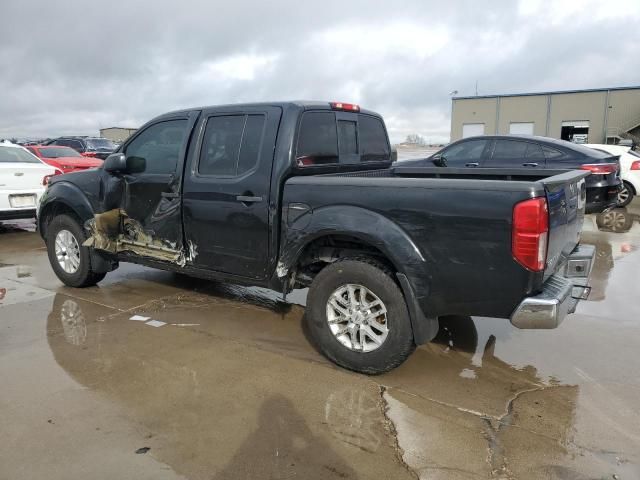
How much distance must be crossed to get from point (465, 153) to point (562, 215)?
Answer: 6.00m

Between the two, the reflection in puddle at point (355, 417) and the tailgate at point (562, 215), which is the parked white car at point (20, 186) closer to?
the reflection in puddle at point (355, 417)

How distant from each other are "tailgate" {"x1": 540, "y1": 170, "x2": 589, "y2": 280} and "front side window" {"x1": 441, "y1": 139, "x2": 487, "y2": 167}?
16.8ft

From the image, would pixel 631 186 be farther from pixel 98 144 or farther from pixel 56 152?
pixel 98 144

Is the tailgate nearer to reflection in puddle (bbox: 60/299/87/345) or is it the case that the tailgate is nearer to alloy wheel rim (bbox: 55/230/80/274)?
reflection in puddle (bbox: 60/299/87/345)

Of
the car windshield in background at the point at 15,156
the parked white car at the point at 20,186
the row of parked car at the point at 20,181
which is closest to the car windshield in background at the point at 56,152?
the car windshield in background at the point at 15,156

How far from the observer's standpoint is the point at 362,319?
3533 mm

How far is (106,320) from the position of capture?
473 centimetres

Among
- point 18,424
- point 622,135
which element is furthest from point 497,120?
point 18,424

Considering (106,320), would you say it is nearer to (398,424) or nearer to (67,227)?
(67,227)

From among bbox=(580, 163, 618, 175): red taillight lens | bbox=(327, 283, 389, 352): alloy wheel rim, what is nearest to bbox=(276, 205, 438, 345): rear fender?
bbox=(327, 283, 389, 352): alloy wheel rim

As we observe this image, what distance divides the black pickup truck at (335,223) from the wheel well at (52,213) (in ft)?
0.15

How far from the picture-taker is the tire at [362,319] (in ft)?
11.1

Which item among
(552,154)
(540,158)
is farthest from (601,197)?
(540,158)

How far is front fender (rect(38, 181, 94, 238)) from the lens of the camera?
5.30 meters
